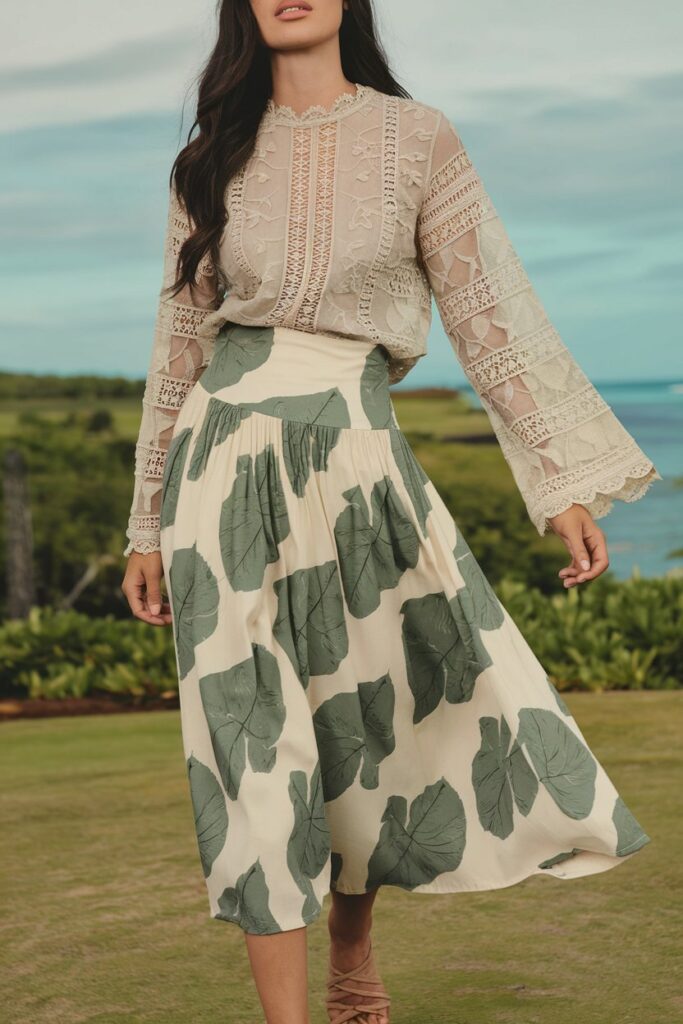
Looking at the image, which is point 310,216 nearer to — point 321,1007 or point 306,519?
point 306,519

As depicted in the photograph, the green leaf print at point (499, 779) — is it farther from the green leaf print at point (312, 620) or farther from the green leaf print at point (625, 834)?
the green leaf print at point (312, 620)

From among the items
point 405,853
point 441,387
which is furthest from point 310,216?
point 441,387

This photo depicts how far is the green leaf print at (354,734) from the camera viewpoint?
2486 mm

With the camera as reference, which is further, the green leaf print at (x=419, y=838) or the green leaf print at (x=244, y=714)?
the green leaf print at (x=419, y=838)

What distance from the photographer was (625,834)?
235 centimetres

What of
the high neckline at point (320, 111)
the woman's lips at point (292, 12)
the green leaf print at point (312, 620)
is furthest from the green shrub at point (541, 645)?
the woman's lips at point (292, 12)

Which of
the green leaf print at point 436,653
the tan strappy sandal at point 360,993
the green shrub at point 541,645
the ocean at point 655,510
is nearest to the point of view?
the green leaf print at point 436,653

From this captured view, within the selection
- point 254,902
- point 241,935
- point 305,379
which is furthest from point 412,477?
point 241,935

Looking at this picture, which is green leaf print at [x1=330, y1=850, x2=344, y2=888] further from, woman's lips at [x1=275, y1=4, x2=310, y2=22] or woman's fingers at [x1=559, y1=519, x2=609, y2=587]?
woman's lips at [x1=275, y1=4, x2=310, y2=22]

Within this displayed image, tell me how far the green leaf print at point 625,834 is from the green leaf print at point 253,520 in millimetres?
685

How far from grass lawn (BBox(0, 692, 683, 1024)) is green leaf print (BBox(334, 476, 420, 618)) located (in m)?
0.82

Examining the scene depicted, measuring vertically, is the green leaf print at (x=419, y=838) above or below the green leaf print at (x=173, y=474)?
below

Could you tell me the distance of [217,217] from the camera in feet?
8.34

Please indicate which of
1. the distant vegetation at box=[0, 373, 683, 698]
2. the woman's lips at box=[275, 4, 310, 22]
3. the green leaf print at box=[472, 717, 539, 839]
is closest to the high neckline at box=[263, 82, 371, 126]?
the woman's lips at box=[275, 4, 310, 22]
